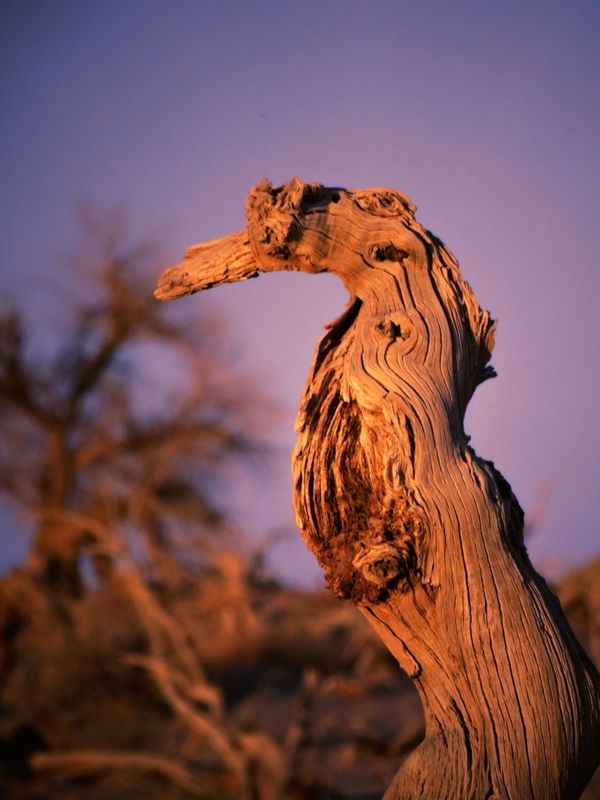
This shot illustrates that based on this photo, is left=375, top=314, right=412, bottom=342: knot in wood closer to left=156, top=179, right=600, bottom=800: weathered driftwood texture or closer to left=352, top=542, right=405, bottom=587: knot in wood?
left=156, top=179, right=600, bottom=800: weathered driftwood texture

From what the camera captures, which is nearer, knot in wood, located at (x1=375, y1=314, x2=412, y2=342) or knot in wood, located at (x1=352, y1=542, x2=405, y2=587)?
knot in wood, located at (x1=352, y1=542, x2=405, y2=587)

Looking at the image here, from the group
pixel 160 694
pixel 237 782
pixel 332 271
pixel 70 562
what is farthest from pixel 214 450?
pixel 332 271

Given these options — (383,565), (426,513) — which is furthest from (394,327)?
(383,565)

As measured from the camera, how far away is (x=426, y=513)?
222 centimetres

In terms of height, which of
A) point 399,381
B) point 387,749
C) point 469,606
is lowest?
point 387,749

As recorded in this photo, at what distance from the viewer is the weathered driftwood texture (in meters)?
2.15

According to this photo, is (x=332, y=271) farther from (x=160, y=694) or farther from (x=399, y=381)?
(x=160, y=694)

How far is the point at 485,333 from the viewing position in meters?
2.66

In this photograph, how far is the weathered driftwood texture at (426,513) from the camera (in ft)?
7.05

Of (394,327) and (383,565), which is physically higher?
(394,327)

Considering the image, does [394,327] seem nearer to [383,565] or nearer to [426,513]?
[426,513]

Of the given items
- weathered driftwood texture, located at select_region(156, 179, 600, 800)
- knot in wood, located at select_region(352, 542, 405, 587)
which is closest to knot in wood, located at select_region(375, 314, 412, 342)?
weathered driftwood texture, located at select_region(156, 179, 600, 800)

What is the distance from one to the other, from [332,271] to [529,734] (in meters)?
1.45

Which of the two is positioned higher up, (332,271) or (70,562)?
(70,562)
